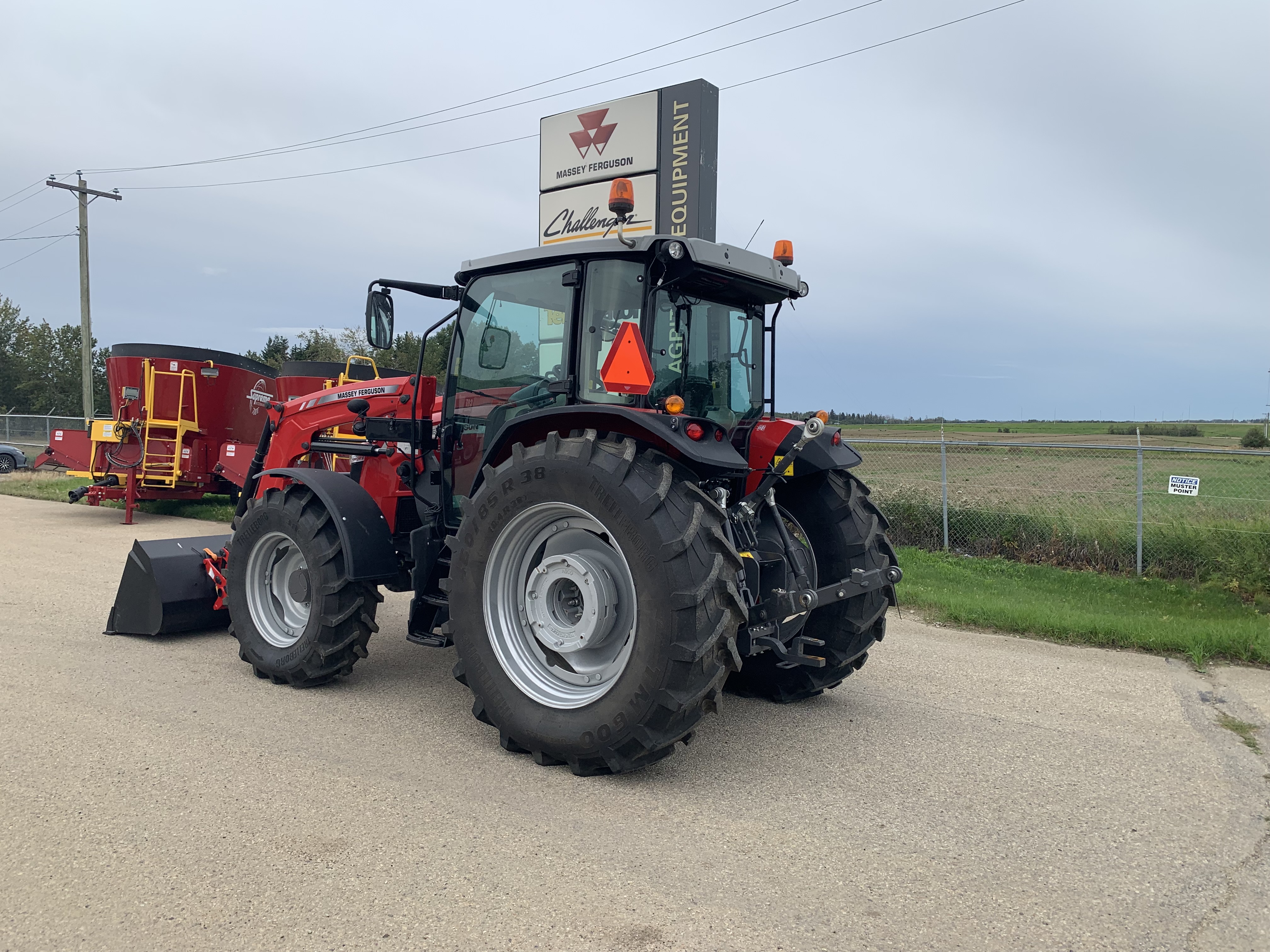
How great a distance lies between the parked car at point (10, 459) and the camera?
1059 inches

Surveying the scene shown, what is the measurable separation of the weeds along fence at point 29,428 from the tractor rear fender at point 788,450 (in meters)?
29.6

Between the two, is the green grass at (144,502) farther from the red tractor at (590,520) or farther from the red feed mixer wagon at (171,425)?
the red tractor at (590,520)

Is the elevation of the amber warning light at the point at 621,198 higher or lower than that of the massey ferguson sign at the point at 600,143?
lower

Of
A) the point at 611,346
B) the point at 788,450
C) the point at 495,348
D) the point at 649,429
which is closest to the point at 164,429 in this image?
the point at 495,348

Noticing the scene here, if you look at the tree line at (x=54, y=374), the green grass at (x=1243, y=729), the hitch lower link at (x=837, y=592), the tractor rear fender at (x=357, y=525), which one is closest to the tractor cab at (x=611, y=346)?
the tractor rear fender at (x=357, y=525)

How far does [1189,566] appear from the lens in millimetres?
9289

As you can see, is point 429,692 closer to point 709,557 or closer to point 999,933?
point 709,557

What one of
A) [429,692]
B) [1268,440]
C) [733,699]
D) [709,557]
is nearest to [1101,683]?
[733,699]

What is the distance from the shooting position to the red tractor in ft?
12.4

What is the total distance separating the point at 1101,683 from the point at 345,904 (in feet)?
16.2

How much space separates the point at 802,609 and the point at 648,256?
1796 mm

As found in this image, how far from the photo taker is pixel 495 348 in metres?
4.98

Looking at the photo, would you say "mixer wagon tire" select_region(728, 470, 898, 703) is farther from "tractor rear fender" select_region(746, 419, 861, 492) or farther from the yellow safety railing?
the yellow safety railing

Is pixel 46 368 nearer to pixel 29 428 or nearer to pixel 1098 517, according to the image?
pixel 29 428
